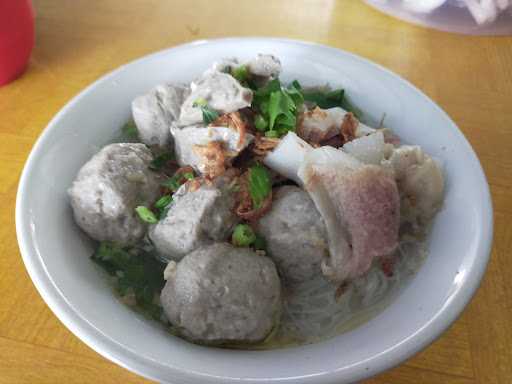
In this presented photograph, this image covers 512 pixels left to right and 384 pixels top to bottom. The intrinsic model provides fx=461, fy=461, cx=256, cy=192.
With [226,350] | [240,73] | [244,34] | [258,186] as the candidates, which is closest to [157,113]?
[240,73]

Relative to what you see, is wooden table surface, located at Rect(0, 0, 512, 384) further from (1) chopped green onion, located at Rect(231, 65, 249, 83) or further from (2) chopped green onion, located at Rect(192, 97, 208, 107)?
(1) chopped green onion, located at Rect(231, 65, 249, 83)

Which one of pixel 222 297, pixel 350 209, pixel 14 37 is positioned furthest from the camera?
pixel 14 37

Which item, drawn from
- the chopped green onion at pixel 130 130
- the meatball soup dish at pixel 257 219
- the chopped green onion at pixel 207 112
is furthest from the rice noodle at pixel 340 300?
the chopped green onion at pixel 130 130

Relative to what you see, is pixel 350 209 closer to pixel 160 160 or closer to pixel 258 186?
pixel 258 186

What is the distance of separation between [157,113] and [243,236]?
40 centimetres

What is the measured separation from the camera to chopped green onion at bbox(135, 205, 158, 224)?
95 centimetres

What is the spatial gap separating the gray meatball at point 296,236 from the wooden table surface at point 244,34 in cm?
27

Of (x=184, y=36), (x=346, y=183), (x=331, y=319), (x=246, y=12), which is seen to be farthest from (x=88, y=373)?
(x=246, y=12)

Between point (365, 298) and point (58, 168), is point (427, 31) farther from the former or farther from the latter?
point (58, 168)

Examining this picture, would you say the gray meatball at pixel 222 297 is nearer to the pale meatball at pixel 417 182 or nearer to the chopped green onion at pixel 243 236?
the chopped green onion at pixel 243 236

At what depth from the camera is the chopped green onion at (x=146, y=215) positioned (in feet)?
3.13

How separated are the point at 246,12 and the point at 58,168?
129cm

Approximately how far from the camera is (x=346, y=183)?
92 cm

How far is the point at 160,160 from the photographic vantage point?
109 centimetres
